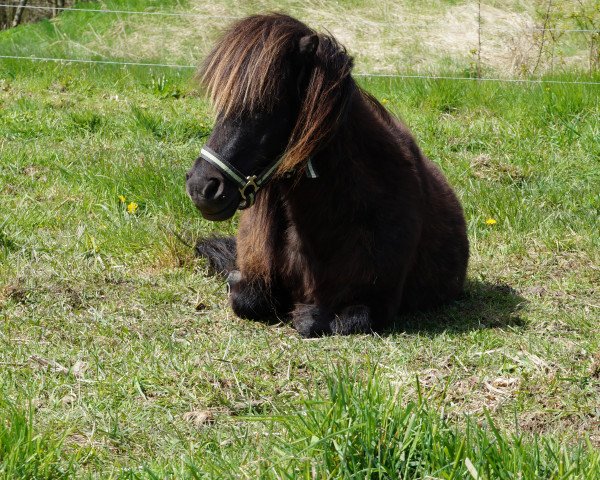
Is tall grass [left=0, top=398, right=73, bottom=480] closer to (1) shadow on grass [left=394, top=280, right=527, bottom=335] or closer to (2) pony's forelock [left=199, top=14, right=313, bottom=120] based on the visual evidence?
(2) pony's forelock [left=199, top=14, right=313, bottom=120]

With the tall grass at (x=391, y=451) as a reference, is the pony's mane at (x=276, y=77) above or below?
above

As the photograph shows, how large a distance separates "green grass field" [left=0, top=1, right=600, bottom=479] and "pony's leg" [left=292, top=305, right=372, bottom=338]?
0.30ft

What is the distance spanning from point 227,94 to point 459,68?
7.44 meters

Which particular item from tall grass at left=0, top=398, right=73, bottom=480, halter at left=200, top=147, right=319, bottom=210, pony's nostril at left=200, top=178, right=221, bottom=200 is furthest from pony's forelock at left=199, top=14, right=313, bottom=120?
tall grass at left=0, top=398, right=73, bottom=480

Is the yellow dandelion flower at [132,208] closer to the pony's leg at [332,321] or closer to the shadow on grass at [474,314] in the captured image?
the pony's leg at [332,321]

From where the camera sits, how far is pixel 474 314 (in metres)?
4.98

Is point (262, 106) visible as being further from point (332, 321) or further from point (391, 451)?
point (391, 451)

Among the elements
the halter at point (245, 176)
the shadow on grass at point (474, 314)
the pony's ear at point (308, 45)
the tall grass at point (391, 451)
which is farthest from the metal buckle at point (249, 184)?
the tall grass at point (391, 451)

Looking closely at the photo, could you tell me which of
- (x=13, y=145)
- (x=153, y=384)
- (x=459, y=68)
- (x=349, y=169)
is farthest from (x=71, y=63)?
(x=153, y=384)

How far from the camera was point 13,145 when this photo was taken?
7.19 m

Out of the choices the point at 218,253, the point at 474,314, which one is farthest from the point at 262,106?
the point at 474,314

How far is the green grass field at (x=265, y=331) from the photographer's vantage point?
2.93 metres

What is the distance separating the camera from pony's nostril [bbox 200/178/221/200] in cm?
402

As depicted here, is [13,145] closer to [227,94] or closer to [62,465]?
[227,94]
